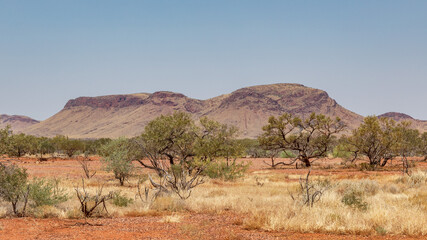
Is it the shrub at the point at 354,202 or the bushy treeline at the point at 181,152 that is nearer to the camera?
the shrub at the point at 354,202

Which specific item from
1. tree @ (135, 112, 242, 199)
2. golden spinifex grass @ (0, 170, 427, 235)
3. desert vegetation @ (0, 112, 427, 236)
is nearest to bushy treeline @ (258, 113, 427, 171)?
tree @ (135, 112, 242, 199)

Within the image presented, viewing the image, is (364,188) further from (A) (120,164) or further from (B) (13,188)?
(A) (120,164)

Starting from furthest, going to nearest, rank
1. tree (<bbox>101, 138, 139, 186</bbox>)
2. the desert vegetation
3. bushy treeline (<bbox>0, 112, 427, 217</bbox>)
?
1. tree (<bbox>101, 138, 139, 186</bbox>)
2. bushy treeline (<bbox>0, 112, 427, 217</bbox>)
3. the desert vegetation

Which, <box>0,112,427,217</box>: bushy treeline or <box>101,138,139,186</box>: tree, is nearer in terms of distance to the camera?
<box>0,112,427,217</box>: bushy treeline

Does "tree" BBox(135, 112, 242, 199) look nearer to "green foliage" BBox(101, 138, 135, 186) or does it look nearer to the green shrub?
"green foliage" BBox(101, 138, 135, 186)

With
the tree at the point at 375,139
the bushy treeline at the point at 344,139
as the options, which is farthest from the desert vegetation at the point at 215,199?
the tree at the point at 375,139

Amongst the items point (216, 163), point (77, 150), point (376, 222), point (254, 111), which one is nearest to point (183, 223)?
point (376, 222)

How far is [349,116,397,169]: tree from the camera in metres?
33.4

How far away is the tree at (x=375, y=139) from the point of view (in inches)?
1314

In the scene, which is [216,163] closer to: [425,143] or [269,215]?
[269,215]

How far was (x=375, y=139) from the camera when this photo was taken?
111ft

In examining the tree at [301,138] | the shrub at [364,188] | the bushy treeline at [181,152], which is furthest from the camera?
the tree at [301,138]

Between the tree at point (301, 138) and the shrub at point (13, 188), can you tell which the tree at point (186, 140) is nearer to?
the tree at point (301, 138)

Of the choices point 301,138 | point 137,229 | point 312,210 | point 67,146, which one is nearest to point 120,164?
point 137,229
